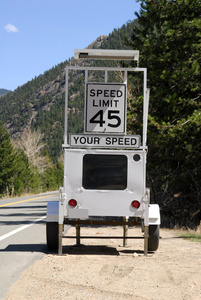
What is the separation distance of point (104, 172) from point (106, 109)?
1.27m

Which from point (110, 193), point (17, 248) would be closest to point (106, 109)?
point (110, 193)

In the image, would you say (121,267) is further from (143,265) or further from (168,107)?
(168,107)

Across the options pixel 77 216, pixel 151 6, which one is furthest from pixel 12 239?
pixel 151 6

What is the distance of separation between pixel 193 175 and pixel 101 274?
1038 cm

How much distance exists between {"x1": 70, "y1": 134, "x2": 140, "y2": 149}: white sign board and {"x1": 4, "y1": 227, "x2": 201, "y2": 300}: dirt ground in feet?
6.79

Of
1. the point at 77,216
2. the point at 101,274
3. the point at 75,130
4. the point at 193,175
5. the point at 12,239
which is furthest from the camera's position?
the point at 75,130

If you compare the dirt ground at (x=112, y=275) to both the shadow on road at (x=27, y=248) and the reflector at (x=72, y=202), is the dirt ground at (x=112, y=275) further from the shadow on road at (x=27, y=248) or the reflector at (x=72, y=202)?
the reflector at (x=72, y=202)

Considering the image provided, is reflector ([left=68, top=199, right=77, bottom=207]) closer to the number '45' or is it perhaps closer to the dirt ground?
the dirt ground

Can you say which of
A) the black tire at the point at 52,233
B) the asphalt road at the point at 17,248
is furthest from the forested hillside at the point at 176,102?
the black tire at the point at 52,233

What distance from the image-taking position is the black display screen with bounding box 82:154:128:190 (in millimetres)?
8898

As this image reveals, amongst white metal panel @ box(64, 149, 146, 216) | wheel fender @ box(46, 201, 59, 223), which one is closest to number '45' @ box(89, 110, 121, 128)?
white metal panel @ box(64, 149, 146, 216)

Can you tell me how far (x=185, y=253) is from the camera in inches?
379

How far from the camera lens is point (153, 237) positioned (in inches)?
372

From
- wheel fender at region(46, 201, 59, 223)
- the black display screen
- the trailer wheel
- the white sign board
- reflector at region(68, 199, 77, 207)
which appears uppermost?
the white sign board
